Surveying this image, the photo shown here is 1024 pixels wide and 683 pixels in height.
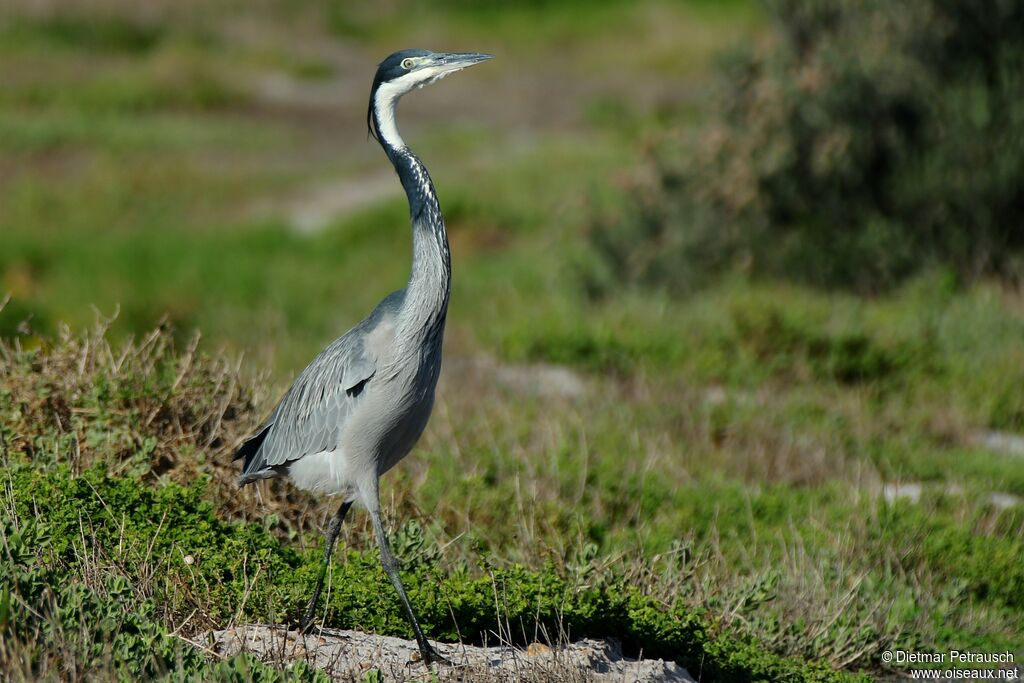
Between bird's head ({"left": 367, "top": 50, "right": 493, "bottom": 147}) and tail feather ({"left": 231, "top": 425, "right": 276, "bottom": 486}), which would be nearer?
bird's head ({"left": 367, "top": 50, "right": 493, "bottom": 147})

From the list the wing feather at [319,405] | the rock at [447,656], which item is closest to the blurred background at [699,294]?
the rock at [447,656]

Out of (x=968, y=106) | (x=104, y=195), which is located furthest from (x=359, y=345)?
(x=104, y=195)

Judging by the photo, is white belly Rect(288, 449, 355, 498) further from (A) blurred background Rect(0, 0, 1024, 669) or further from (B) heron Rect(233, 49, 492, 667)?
(A) blurred background Rect(0, 0, 1024, 669)

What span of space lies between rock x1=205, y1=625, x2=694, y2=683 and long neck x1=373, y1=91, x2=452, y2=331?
1112 mm

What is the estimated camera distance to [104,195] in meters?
19.1

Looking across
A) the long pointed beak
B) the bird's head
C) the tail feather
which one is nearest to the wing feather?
the tail feather

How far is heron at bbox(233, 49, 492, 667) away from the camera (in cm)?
437

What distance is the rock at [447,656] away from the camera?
385cm

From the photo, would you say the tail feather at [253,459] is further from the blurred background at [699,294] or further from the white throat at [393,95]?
the white throat at [393,95]

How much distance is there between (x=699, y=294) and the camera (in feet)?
36.1

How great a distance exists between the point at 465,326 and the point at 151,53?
21.1 m

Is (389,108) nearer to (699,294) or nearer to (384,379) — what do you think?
(384,379)

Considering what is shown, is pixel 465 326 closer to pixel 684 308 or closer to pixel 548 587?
pixel 684 308

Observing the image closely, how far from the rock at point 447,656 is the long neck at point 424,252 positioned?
3.65 feet
